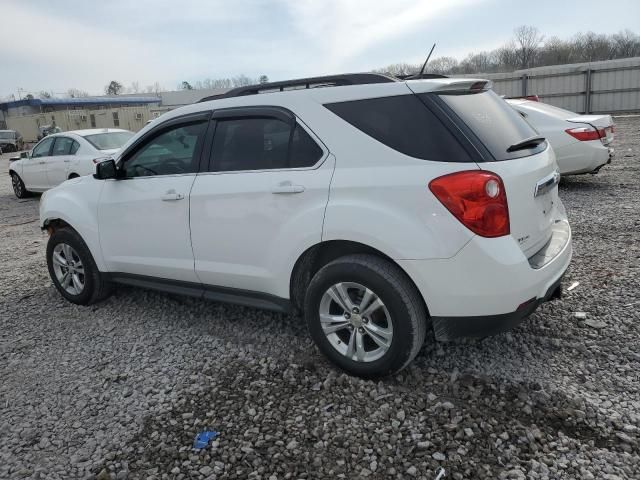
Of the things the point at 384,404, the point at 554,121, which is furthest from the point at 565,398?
the point at 554,121

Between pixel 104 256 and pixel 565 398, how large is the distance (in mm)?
3756

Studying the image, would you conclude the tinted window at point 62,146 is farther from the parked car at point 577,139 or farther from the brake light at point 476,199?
the brake light at point 476,199

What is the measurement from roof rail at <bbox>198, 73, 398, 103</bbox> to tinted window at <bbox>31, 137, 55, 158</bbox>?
9741 millimetres

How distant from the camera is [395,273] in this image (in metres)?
2.98

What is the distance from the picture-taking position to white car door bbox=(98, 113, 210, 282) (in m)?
3.92

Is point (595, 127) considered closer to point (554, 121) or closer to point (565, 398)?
point (554, 121)

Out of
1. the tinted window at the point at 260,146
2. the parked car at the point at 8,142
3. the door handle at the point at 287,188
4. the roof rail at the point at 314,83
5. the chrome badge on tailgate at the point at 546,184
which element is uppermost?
the parked car at the point at 8,142

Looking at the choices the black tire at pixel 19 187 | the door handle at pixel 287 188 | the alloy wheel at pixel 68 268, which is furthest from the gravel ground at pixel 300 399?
the black tire at pixel 19 187

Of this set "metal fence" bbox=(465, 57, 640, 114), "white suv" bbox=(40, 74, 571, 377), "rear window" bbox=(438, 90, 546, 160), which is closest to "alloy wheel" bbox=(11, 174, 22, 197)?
"white suv" bbox=(40, 74, 571, 377)

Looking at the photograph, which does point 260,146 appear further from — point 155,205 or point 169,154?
point 155,205

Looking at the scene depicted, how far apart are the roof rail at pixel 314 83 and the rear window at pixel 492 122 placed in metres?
0.47

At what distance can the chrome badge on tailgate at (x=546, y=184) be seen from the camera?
309 centimetres

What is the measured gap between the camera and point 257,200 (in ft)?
11.3

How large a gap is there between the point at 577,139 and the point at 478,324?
6.35 meters
